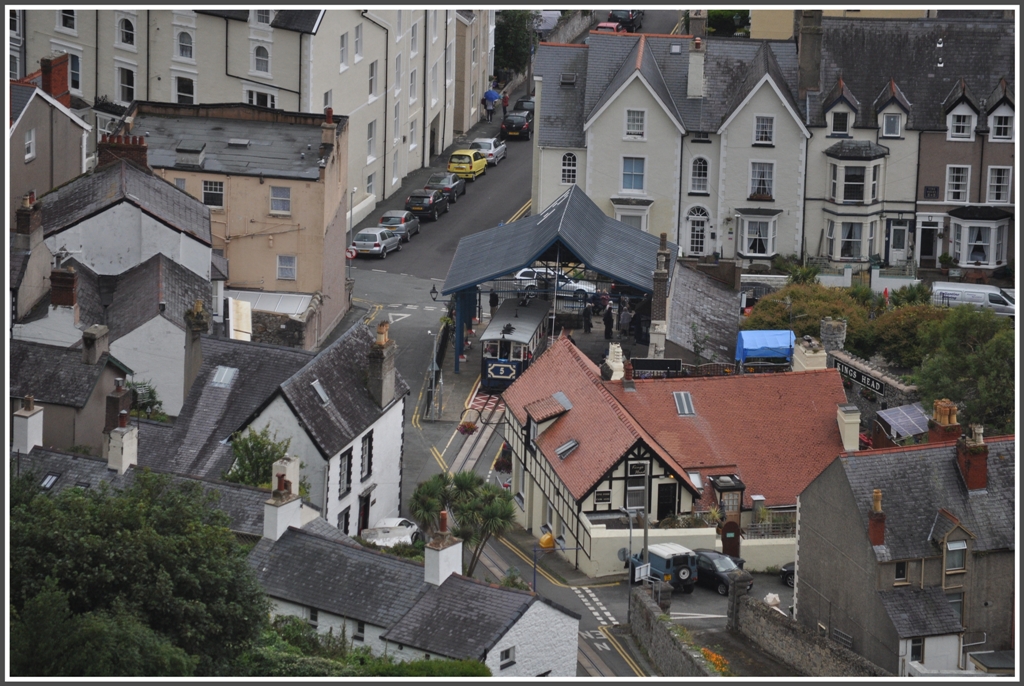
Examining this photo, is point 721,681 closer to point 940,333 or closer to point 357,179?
point 940,333

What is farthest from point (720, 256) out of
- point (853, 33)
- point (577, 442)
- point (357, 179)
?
point (577, 442)

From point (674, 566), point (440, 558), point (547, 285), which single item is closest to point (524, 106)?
point (547, 285)

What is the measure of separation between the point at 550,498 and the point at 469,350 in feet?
59.7

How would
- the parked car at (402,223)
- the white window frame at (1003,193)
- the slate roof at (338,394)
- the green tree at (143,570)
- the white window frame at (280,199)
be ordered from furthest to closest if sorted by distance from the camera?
the parked car at (402,223), the white window frame at (1003,193), the white window frame at (280,199), the slate roof at (338,394), the green tree at (143,570)

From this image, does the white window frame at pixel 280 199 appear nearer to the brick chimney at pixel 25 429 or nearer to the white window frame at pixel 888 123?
the brick chimney at pixel 25 429

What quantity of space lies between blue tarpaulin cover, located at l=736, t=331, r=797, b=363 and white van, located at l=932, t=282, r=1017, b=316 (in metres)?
11.5

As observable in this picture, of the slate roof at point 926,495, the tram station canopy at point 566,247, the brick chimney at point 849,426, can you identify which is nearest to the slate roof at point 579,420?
the brick chimney at point 849,426

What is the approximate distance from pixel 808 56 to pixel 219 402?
42108 mm

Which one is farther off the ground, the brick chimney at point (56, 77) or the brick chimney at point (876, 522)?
the brick chimney at point (56, 77)

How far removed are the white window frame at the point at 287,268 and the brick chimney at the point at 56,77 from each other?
12580 millimetres

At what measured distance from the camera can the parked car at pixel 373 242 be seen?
321ft

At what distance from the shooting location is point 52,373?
216 feet

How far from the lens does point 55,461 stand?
5966 cm

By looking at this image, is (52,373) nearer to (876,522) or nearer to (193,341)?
(193,341)
